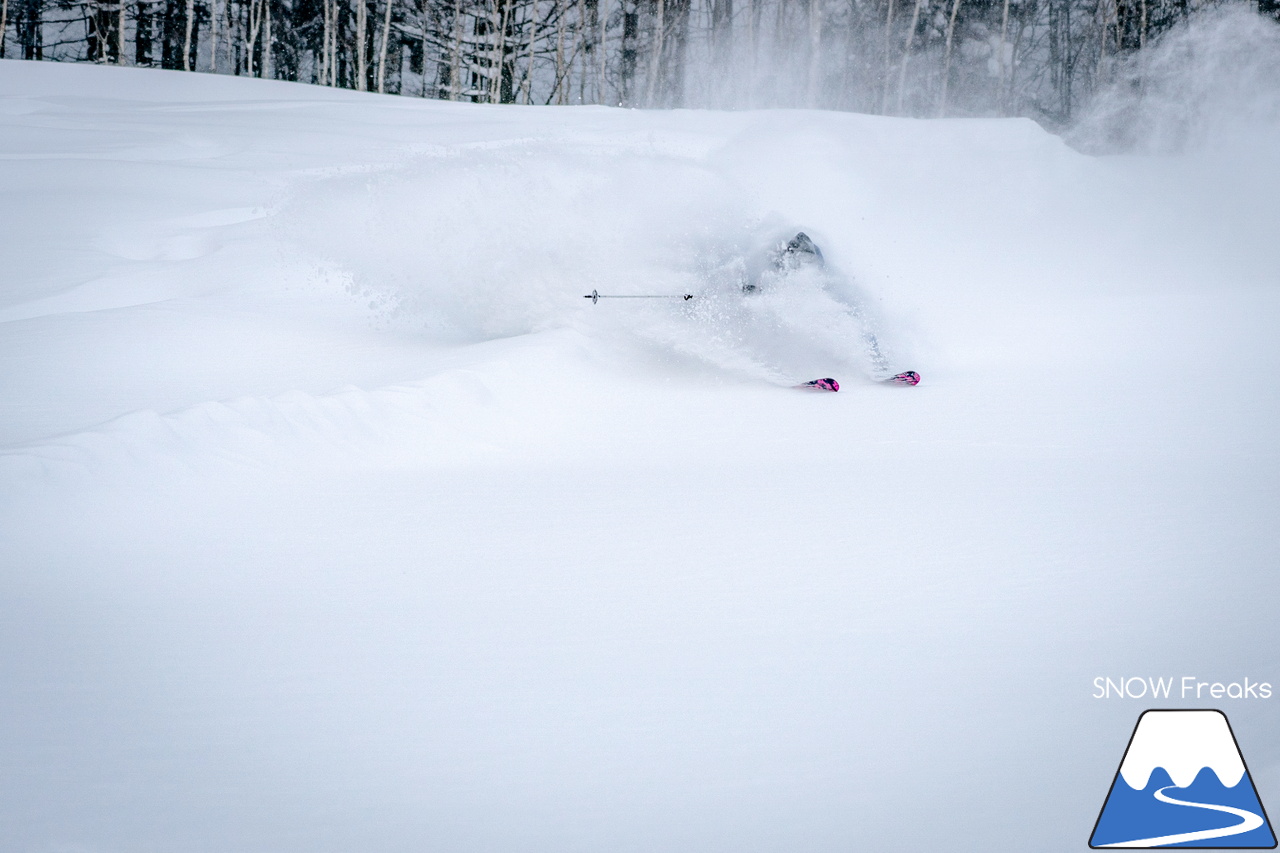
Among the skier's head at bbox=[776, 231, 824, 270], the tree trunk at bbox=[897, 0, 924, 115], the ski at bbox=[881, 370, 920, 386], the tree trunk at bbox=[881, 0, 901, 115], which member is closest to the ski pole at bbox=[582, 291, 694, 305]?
the skier's head at bbox=[776, 231, 824, 270]

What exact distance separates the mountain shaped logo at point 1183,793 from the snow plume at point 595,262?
3103 mm

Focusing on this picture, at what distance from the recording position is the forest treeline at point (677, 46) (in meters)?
20.0

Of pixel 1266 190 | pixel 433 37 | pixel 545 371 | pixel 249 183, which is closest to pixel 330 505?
pixel 545 371

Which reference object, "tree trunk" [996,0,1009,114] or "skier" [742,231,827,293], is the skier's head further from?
"tree trunk" [996,0,1009,114]

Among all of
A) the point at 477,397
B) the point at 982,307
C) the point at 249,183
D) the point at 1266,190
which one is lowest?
the point at 477,397

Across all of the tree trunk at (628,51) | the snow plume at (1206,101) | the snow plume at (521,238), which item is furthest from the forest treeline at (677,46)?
the snow plume at (521,238)

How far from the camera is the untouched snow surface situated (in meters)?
1.38

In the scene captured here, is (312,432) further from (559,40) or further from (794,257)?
(559,40)

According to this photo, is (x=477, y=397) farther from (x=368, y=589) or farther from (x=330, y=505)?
(x=368, y=589)

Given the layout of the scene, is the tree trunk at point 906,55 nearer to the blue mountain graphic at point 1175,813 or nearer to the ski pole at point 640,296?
the ski pole at point 640,296

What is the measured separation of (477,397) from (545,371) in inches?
20.5

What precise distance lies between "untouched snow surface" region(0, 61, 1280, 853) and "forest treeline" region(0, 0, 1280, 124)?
15.7 metres

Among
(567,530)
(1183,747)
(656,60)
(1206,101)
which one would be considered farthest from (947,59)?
(1183,747)

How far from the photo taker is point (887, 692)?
64.0 inches
